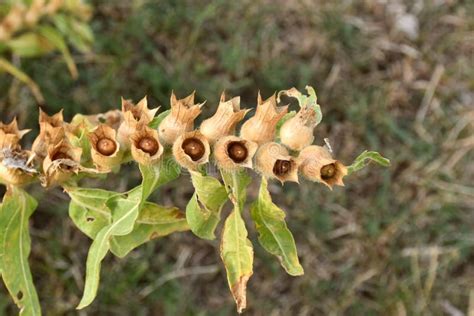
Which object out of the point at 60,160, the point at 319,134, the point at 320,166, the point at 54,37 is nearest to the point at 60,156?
the point at 60,160

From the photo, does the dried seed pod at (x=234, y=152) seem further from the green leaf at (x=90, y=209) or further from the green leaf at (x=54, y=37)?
the green leaf at (x=54, y=37)

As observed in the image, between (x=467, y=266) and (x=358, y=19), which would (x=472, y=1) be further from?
(x=467, y=266)

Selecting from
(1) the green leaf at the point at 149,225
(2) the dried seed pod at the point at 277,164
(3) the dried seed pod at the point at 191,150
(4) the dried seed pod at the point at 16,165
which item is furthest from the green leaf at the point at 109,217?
(2) the dried seed pod at the point at 277,164

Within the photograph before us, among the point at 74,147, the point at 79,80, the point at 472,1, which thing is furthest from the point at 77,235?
the point at 472,1

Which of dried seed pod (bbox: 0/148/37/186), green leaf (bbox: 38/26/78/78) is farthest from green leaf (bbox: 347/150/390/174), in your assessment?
green leaf (bbox: 38/26/78/78)

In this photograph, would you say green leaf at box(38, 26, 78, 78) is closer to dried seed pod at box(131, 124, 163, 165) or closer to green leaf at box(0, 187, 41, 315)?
green leaf at box(0, 187, 41, 315)
